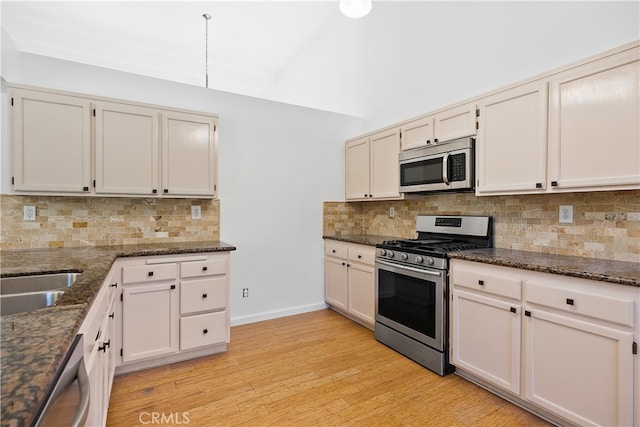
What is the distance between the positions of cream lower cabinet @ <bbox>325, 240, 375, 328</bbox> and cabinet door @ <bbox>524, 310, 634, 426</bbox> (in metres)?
1.50

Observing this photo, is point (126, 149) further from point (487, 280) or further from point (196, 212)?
point (487, 280)

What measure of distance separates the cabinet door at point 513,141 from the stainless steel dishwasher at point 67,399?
8.38 feet

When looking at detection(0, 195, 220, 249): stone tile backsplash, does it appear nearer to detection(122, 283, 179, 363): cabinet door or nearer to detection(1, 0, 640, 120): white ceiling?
detection(122, 283, 179, 363): cabinet door

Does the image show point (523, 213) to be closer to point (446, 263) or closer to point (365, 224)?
point (446, 263)

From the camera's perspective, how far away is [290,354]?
278 cm

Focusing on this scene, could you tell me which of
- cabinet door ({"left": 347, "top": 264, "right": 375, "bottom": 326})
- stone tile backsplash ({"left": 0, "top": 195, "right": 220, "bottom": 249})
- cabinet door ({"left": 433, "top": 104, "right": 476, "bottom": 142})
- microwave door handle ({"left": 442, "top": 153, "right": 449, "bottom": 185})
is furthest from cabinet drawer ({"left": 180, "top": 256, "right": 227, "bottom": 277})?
cabinet door ({"left": 433, "top": 104, "right": 476, "bottom": 142})

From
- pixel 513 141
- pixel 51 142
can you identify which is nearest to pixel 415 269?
pixel 513 141

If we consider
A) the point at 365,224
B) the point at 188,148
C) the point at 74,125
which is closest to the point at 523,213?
the point at 365,224

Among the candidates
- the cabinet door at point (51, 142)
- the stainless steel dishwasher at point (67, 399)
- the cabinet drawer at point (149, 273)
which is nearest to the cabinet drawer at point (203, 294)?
the cabinet drawer at point (149, 273)

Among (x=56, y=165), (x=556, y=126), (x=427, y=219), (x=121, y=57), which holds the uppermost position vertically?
(x=121, y=57)

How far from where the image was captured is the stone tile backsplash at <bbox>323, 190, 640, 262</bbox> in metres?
2.00

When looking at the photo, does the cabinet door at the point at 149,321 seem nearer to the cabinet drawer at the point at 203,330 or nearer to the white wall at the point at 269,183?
the cabinet drawer at the point at 203,330

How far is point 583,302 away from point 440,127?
172cm

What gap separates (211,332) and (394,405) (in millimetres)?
1580
